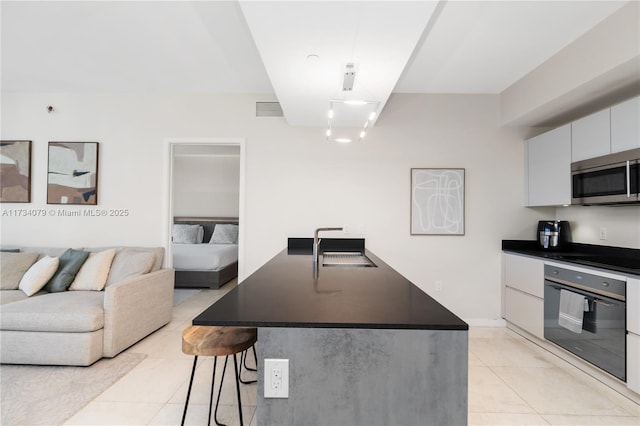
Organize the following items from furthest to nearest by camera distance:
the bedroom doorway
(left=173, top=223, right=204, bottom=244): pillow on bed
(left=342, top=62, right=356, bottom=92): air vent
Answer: the bedroom doorway < (left=173, top=223, right=204, bottom=244): pillow on bed < (left=342, top=62, right=356, bottom=92): air vent

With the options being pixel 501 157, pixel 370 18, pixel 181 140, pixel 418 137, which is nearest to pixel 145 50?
pixel 181 140

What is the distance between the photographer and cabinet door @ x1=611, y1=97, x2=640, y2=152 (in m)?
2.29

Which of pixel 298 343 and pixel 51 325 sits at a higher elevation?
pixel 298 343

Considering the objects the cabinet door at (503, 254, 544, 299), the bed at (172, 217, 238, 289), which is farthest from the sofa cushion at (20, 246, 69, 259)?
the cabinet door at (503, 254, 544, 299)

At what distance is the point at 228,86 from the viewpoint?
362 cm

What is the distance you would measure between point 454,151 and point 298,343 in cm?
333

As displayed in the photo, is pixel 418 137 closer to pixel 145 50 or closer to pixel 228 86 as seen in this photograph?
pixel 228 86

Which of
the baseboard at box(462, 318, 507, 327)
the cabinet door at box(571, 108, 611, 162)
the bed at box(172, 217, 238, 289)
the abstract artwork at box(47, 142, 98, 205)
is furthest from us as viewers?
the bed at box(172, 217, 238, 289)

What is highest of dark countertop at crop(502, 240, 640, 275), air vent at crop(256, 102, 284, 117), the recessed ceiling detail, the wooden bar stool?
air vent at crop(256, 102, 284, 117)

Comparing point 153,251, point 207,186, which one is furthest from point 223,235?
point 153,251

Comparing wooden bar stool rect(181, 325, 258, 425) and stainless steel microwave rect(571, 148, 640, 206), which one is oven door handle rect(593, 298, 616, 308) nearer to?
stainless steel microwave rect(571, 148, 640, 206)

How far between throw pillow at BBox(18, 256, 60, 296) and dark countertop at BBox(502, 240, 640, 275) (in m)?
4.79

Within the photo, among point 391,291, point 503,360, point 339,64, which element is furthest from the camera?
point 503,360

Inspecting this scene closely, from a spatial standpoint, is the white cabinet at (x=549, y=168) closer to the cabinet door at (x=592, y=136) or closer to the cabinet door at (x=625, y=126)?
the cabinet door at (x=592, y=136)
